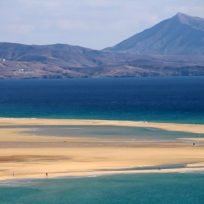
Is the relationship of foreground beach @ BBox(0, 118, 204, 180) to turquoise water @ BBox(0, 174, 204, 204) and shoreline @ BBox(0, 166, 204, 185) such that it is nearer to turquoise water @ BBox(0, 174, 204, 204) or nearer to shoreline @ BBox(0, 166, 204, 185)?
shoreline @ BBox(0, 166, 204, 185)

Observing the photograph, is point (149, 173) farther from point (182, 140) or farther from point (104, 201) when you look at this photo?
point (182, 140)

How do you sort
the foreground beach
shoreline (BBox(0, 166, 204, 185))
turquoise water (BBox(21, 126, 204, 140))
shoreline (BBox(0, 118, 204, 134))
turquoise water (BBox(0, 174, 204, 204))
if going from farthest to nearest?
1. shoreline (BBox(0, 118, 204, 134))
2. turquoise water (BBox(21, 126, 204, 140))
3. the foreground beach
4. shoreline (BBox(0, 166, 204, 185))
5. turquoise water (BBox(0, 174, 204, 204))

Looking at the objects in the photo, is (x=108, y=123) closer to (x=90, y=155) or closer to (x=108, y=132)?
(x=108, y=132)

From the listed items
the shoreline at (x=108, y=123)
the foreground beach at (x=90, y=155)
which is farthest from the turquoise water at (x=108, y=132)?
the shoreline at (x=108, y=123)

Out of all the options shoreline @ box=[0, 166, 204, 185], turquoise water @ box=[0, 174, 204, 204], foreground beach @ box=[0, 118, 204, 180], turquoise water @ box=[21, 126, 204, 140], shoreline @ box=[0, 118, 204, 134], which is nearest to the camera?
turquoise water @ box=[0, 174, 204, 204]

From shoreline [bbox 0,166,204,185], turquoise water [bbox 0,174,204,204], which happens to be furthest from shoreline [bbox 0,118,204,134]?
turquoise water [bbox 0,174,204,204]

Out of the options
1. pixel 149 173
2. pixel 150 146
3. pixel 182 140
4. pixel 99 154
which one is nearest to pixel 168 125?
pixel 182 140

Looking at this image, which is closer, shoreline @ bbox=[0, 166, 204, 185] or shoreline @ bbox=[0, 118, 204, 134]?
shoreline @ bbox=[0, 166, 204, 185]
